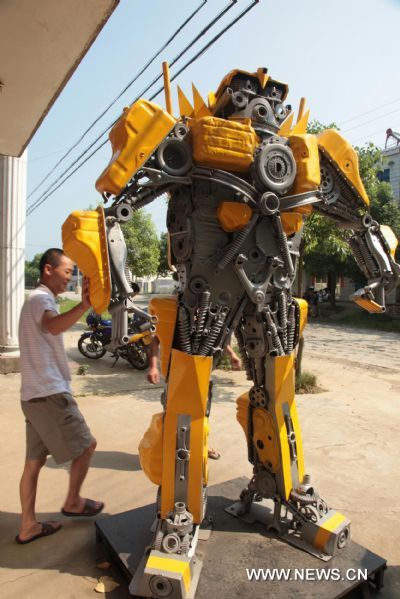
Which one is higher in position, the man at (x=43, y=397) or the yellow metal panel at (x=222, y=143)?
the yellow metal panel at (x=222, y=143)

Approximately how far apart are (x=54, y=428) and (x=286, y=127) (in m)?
2.36

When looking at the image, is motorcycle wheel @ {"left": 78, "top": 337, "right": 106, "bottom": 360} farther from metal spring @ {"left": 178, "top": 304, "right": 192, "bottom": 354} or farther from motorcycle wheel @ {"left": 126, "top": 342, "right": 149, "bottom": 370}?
metal spring @ {"left": 178, "top": 304, "right": 192, "bottom": 354}

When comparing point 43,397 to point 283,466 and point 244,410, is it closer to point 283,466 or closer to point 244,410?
point 244,410

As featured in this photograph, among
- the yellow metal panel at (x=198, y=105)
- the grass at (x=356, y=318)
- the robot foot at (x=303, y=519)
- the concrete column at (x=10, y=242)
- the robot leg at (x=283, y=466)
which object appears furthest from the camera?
the grass at (x=356, y=318)

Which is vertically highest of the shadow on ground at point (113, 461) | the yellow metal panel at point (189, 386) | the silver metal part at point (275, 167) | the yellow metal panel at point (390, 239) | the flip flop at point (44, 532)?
the silver metal part at point (275, 167)

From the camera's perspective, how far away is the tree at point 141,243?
54.2 ft

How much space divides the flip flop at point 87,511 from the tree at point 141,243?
1353cm

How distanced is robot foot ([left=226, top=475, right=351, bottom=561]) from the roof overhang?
3.27m

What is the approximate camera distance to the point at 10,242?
7.29m

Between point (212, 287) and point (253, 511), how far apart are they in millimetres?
1490

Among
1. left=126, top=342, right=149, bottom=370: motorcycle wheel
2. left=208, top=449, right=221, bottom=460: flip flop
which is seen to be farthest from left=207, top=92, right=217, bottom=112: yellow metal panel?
left=126, top=342, right=149, bottom=370: motorcycle wheel

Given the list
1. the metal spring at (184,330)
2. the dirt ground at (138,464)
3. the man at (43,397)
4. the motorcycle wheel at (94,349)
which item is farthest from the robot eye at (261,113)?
the motorcycle wheel at (94,349)

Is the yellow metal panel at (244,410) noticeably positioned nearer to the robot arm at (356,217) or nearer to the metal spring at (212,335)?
the metal spring at (212,335)

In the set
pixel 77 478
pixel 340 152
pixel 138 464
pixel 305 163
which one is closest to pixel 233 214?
pixel 305 163
